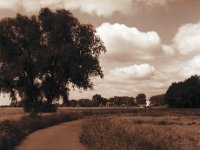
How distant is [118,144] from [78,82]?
1621 inches

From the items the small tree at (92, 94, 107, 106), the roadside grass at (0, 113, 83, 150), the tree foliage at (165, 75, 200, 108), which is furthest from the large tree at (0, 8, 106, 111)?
the small tree at (92, 94, 107, 106)

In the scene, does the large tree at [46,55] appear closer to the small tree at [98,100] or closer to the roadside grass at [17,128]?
the roadside grass at [17,128]

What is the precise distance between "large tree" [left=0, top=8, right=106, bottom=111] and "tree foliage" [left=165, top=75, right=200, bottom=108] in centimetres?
4346

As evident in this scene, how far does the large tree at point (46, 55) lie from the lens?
58906 millimetres

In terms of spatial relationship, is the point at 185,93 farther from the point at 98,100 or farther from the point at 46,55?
the point at 98,100

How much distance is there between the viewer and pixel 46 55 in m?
58.2

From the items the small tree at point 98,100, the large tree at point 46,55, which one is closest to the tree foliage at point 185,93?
the large tree at point 46,55

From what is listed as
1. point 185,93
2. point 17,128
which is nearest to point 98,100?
point 185,93

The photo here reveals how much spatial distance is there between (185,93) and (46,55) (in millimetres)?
49273

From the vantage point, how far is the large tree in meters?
58.9

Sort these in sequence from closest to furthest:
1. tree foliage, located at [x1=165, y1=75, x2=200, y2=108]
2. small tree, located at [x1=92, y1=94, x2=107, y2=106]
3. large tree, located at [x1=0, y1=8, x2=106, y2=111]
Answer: large tree, located at [x1=0, y1=8, x2=106, y2=111], tree foliage, located at [x1=165, y1=75, x2=200, y2=108], small tree, located at [x1=92, y1=94, x2=107, y2=106]

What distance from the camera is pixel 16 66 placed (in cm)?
5891

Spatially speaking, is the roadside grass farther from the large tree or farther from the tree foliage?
the tree foliage

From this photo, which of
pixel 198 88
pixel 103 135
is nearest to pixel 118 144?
pixel 103 135
